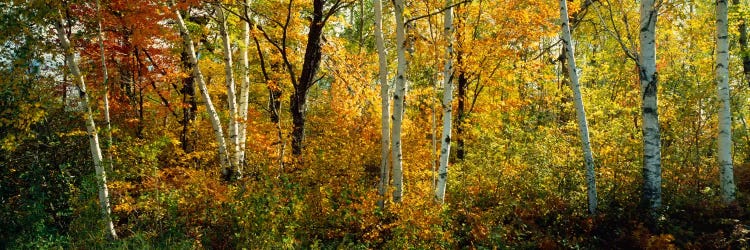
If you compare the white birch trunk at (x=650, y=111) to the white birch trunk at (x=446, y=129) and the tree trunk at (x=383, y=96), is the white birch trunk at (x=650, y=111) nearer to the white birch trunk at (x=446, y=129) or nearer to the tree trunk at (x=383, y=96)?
the white birch trunk at (x=446, y=129)

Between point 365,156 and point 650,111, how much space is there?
6429mm

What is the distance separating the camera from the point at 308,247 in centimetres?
767

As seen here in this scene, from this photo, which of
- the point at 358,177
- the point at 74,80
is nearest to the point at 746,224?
the point at 358,177

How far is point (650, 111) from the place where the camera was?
714 centimetres

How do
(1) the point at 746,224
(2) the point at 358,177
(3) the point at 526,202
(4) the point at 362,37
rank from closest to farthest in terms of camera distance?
1. (1) the point at 746,224
2. (3) the point at 526,202
3. (2) the point at 358,177
4. (4) the point at 362,37

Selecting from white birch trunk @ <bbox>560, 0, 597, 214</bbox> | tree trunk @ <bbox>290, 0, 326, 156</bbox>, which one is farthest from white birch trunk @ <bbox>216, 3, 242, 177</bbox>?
white birch trunk @ <bbox>560, 0, 597, 214</bbox>

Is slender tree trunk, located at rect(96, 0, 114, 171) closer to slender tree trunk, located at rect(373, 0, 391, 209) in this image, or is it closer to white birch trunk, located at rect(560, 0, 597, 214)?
slender tree trunk, located at rect(373, 0, 391, 209)

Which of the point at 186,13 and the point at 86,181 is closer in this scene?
the point at 86,181

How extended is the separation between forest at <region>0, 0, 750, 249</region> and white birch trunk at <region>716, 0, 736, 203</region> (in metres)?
0.03

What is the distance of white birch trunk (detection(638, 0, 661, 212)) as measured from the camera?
7.05 m

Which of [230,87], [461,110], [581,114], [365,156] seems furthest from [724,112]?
[230,87]

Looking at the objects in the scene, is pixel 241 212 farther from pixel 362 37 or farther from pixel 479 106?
pixel 362 37

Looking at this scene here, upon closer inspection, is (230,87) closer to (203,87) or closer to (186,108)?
(203,87)

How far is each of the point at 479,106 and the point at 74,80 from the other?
1106 centimetres
